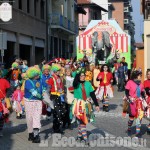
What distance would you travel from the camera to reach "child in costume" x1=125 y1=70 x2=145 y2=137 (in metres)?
9.81

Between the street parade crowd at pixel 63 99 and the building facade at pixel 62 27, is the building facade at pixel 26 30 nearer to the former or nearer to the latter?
the building facade at pixel 62 27

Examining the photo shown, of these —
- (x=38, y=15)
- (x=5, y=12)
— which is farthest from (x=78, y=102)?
(x=38, y=15)

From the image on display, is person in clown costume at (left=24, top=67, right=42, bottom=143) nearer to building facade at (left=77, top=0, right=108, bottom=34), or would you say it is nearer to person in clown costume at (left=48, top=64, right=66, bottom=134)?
person in clown costume at (left=48, top=64, right=66, bottom=134)

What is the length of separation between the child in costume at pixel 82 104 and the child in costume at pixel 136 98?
0.98 meters

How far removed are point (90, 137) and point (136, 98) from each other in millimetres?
1348

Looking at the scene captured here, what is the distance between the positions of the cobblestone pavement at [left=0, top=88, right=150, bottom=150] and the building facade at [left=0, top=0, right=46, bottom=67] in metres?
14.5

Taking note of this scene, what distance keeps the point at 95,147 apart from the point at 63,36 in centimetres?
3775

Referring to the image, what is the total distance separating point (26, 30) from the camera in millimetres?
31172

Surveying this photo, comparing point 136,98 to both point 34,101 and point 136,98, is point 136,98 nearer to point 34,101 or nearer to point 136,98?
point 136,98

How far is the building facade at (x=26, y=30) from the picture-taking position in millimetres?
28047

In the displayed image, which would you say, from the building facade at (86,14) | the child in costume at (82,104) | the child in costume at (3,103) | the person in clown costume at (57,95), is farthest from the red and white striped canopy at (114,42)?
the building facade at (86,14)

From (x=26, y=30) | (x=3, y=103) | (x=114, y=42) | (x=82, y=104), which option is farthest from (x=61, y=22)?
(x=82, y=104)

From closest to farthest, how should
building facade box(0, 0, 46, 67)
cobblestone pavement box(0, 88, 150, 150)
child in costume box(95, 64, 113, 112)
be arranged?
cobblestone pavement box(0, 88, 150, 150)
child in costume box(95, 64, 113, 112)
building facade box(0, 0, 46, 67)

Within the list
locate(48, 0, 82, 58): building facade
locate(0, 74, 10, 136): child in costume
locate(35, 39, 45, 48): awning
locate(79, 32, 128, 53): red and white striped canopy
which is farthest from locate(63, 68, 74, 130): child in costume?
locate(48, 0, 82, 58): building facade
